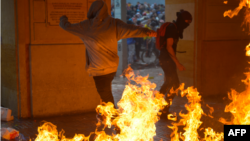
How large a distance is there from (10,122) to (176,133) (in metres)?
3.43

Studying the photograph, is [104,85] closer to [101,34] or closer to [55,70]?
[101,34]

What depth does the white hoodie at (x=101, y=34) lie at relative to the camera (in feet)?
16.7

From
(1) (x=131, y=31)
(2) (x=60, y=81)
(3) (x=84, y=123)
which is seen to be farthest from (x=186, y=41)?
(1) (x=131, y=31)

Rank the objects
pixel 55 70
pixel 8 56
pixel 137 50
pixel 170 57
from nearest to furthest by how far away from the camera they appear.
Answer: pixel 170 57, pixel 55 70, pixel 8 56, pixel 137 50

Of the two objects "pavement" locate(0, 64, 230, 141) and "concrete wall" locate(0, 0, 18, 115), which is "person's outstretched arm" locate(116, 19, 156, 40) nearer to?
"pavement" locate(0, 64, 230, 141)

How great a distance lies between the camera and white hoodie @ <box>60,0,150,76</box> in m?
5.09

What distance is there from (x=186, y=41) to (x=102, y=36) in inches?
184

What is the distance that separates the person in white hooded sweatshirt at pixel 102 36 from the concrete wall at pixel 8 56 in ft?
8.31

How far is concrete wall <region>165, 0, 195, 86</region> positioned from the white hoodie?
435 cm

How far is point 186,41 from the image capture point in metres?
9.31

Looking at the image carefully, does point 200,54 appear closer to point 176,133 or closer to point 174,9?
point 174,9

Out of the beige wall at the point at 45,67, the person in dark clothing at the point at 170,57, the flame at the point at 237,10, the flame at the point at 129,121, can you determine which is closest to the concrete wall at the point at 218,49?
the flame at the point at 237,10

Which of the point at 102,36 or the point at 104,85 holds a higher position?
the point at 102,36

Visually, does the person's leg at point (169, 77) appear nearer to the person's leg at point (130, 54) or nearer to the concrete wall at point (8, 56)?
the concrete wall at point (8, 56)
